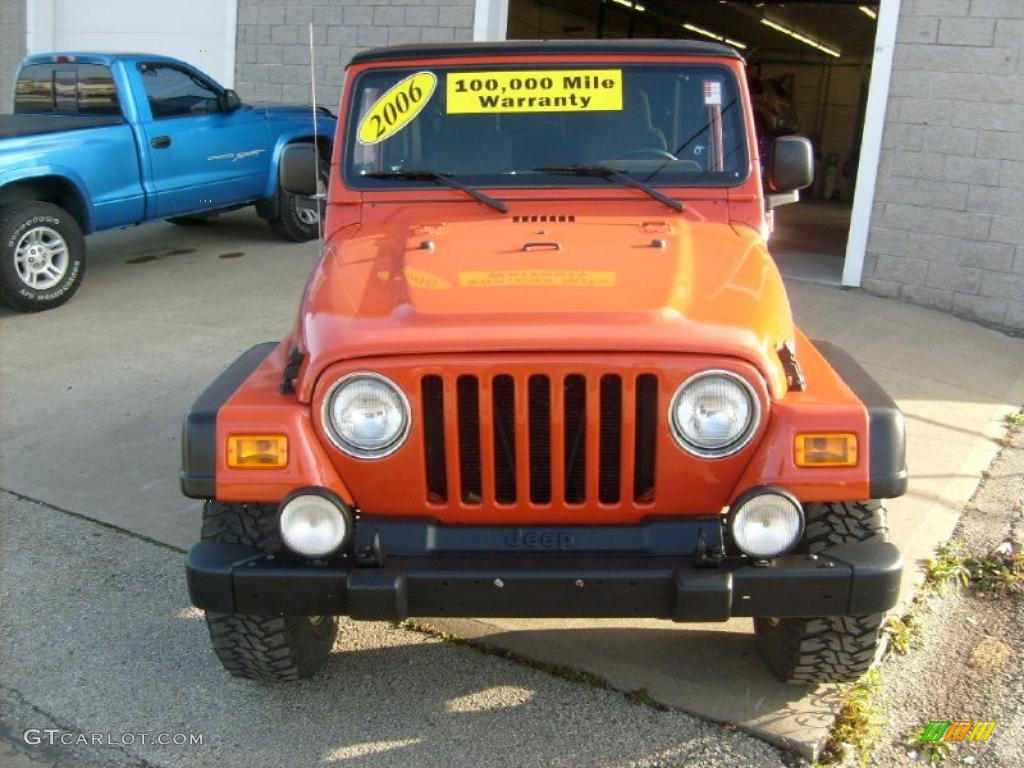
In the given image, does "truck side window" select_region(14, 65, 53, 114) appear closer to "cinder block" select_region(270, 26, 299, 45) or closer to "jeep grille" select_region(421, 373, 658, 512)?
"cinder block" select_region(270, 26, 299, 45)

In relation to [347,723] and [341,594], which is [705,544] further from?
[347,723]

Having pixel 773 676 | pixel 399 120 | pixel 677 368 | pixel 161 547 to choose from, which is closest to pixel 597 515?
pixel 677 368

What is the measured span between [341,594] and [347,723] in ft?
2.34

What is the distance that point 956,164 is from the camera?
25.3ft

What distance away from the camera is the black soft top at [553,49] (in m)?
3.90

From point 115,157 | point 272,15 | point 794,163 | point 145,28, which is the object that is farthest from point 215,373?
point 145,28

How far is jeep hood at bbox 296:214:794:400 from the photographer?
2.70 m

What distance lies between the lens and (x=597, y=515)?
9.14ft

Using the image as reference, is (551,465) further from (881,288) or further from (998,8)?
(998,8)

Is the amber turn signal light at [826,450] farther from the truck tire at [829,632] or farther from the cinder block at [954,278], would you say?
the cinder block at [954,278]

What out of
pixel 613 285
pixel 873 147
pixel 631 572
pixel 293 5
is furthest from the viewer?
pixel 293 5

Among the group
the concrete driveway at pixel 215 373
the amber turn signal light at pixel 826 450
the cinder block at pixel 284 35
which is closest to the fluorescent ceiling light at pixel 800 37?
the cinder block at pixel 284 35

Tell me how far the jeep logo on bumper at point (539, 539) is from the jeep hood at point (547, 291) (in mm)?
488

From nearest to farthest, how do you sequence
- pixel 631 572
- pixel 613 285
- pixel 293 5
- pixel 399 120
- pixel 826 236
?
pixel 631 572 < pixel 613 285 < pixel 399 120 < pixel 293 5 < pixel 826 236
